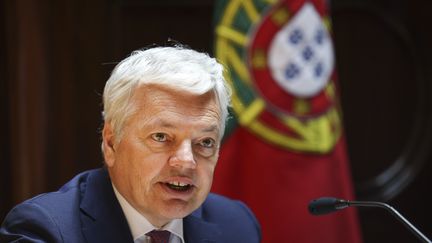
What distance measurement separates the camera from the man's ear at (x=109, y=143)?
5.63 ft

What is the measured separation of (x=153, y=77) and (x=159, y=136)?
15cm

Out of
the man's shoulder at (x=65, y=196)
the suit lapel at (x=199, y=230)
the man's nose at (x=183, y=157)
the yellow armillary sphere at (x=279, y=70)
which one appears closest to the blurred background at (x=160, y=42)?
the yellow armillary sphere at (x=279, y=70)

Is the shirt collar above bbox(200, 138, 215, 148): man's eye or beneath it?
beneath

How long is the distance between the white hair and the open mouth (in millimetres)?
187

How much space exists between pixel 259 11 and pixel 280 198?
85cm

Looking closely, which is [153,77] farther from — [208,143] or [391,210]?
[391,210]

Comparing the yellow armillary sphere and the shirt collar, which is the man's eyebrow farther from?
the yellow armillary sphere

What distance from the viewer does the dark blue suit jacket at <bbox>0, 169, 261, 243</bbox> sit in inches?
62.7

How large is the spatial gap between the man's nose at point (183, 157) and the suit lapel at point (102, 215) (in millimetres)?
244

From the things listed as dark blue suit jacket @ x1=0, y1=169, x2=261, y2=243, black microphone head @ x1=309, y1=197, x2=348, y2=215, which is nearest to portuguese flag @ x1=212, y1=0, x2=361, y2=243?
dark blue suit jacket @ x1=0, y1=169, x2=261, y2=243

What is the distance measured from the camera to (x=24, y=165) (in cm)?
292

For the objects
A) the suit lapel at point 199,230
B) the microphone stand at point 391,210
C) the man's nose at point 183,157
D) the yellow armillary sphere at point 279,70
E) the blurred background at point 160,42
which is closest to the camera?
the microphone stand at point 391,210

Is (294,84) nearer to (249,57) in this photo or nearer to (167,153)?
(249,57)

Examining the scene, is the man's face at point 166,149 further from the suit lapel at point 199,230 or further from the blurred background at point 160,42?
the blurred background at point 160,42
